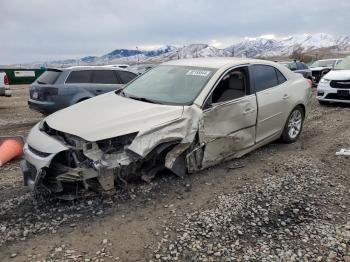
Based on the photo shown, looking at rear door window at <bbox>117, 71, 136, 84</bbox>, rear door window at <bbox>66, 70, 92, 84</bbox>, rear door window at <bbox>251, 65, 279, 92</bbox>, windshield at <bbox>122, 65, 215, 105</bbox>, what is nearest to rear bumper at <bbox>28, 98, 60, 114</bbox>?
rear door window at <bbox>66, 70, 92, 84</bbox>

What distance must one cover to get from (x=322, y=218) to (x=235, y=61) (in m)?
2.78

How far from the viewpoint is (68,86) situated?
922 cm

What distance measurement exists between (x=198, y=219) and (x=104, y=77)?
6.71m

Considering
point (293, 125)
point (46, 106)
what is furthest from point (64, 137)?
point (46, 106)

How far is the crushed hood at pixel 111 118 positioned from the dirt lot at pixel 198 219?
32.4 inches

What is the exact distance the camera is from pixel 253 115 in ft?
18.9

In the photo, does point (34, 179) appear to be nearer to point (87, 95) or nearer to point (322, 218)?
point (322, 218)

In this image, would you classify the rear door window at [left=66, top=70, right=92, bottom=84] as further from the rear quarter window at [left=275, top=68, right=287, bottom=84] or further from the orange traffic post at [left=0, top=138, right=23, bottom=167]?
the rear quarter window at [left=275, top=68, right=287, bottom=84]

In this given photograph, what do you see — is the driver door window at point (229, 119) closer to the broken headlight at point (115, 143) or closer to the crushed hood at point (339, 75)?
the broken headlight at point (115, 143)

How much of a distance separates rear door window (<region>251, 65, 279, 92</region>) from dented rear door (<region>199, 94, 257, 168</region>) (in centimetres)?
35

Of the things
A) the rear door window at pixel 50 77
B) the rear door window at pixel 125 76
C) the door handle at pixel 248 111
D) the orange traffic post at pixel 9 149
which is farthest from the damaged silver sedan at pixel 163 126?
the rear door window at pixel 125 76

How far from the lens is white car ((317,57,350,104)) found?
37.4 feet

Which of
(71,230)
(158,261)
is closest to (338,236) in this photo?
(158,261)

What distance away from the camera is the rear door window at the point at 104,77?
32.2 feet
